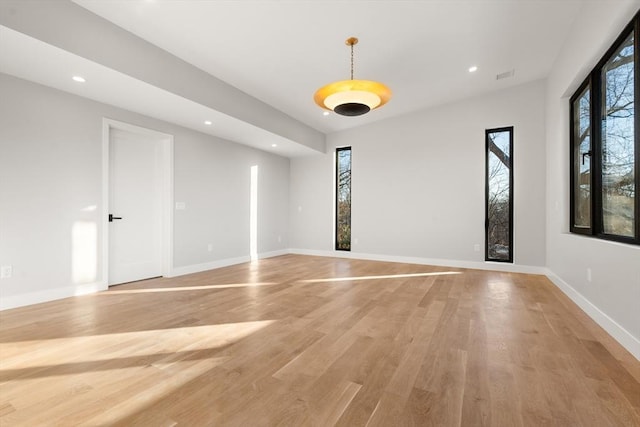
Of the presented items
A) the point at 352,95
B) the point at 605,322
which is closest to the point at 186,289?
the point at 352,95

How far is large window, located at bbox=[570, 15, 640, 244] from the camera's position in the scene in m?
2.40

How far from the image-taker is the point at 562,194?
4.05m

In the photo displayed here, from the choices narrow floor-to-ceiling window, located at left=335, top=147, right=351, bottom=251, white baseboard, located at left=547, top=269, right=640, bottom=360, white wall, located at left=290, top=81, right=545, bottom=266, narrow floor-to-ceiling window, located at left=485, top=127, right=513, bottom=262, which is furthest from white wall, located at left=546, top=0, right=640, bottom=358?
narrow floor-to-ceiling window, located at left=335, top=147, right=351, bottom=251

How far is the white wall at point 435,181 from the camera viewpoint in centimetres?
508

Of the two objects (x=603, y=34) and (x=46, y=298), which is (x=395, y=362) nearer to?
(x=603, y=34)

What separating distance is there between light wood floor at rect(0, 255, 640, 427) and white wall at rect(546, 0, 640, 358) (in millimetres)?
210

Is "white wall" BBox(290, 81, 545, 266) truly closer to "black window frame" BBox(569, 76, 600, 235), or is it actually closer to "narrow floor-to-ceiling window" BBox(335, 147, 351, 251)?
"narrow floor-to-ceiling window" BBox(335, 147, 351, 251)

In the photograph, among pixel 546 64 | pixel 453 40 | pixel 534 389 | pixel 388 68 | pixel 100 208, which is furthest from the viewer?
pixel 546 64

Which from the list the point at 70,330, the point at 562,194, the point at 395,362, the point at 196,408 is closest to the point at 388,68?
the point at 562,194

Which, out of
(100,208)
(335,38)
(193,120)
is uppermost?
(335,38)

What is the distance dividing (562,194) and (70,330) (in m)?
6.10

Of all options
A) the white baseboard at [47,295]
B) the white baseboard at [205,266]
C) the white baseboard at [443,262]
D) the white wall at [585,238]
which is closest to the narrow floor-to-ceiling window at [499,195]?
the white baseboard at [443,262]

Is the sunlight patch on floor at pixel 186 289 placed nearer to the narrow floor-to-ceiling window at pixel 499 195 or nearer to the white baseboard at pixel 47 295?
the white baseboard at pixel 47 295

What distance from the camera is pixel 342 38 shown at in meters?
3.41
